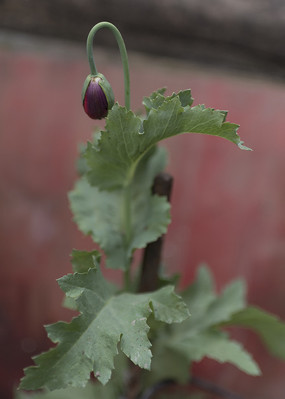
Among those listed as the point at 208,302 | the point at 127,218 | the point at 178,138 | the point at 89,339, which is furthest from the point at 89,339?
the point at 178,138

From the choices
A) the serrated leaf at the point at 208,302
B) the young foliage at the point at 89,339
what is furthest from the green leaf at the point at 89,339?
the serrated leaf at the point at 208,302

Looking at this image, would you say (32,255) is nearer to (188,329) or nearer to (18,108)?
(18,108)

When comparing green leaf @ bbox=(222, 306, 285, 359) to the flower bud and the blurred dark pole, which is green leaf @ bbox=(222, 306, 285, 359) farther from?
the blurred dark pole

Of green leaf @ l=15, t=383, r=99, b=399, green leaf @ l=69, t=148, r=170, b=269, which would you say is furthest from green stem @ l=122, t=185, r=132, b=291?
green leaf @ l=15, t=383, r=99, b=399

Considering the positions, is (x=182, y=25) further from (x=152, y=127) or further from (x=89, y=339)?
(x=89, y=339)

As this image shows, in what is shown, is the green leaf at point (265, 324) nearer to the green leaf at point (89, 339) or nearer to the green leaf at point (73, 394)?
the green leaf at point (89, 339)

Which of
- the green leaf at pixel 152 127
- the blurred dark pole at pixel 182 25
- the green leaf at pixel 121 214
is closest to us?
the green leaf at pixel 152 127

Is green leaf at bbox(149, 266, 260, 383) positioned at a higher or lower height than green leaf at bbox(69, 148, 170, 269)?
lower
